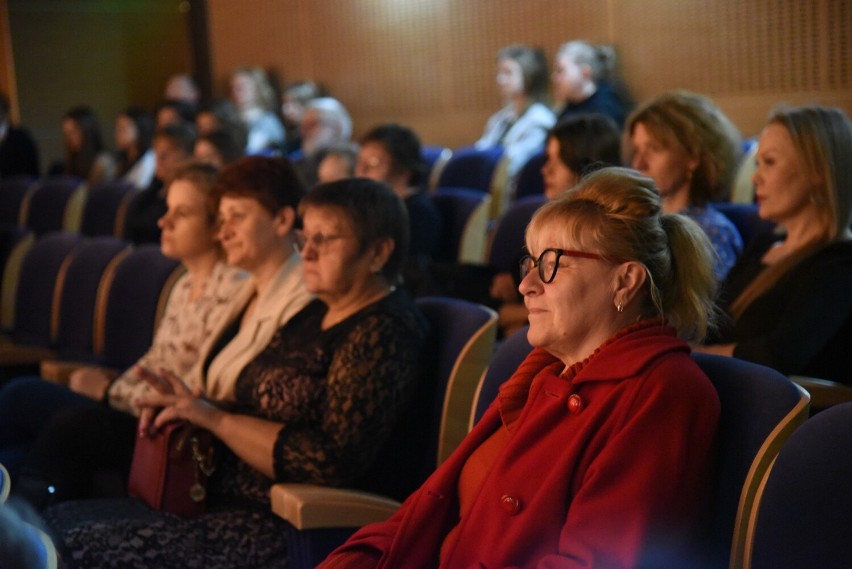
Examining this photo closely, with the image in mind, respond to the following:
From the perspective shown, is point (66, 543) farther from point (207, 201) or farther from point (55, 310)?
point (55, 310)

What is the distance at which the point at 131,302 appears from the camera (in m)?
3.79

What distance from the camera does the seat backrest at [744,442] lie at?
61.5 inches

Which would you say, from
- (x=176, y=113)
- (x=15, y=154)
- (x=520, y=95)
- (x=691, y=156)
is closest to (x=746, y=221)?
(x=691, y=156)

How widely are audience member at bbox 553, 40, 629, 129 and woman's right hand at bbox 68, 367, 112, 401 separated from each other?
359cm

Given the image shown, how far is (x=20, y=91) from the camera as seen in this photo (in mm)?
10617

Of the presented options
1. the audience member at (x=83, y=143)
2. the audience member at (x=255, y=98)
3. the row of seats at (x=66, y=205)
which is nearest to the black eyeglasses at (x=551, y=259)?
the row of seats at (x=66, y=205)

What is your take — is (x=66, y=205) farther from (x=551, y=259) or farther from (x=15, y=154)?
(x=551, y=259)

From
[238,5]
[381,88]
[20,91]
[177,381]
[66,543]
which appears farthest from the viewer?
[20,91]

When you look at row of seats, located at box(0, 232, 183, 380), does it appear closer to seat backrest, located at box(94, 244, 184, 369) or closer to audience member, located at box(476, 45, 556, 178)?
seat backrest, located at box(94, 244, 184, 369)

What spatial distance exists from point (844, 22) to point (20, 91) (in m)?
7.98

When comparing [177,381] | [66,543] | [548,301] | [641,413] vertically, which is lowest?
[66,543]

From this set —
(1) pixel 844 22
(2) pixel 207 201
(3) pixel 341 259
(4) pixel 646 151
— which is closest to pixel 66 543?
(3) pixel 341 259

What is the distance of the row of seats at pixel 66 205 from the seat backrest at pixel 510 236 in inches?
111

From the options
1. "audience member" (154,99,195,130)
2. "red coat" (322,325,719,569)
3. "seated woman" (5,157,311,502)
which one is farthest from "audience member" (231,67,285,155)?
"red coat" (322,325,719,569)
